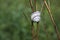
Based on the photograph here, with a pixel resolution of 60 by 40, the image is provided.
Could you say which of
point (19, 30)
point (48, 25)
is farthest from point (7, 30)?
point (48, 25)

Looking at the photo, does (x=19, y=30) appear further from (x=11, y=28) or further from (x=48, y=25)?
(x=48, y=25)

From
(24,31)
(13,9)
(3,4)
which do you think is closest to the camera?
(24,31)

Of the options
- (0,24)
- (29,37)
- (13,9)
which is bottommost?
(29,37)

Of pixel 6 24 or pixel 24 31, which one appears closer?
pixel 24 31

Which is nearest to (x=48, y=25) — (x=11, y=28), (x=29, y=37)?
(x=29, y=37)

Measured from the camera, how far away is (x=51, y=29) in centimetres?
209

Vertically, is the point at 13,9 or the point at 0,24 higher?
the point at 13,9

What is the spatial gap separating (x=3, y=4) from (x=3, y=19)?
23 cm

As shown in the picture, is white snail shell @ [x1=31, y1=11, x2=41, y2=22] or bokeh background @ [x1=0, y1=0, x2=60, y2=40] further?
bokeh background @ [x1=0, y1=0, x2=60, y2=40]

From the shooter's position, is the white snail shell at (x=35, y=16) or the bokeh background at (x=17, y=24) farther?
the bokeh background at (x=17, y=24)

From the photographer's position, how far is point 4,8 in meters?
2.23

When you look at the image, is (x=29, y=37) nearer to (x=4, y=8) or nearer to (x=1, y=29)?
(x=1, y=29)

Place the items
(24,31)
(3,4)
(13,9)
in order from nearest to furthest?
(24,31)
(13,9)
(3,4)

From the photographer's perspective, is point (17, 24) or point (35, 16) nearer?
point (35, 16)
